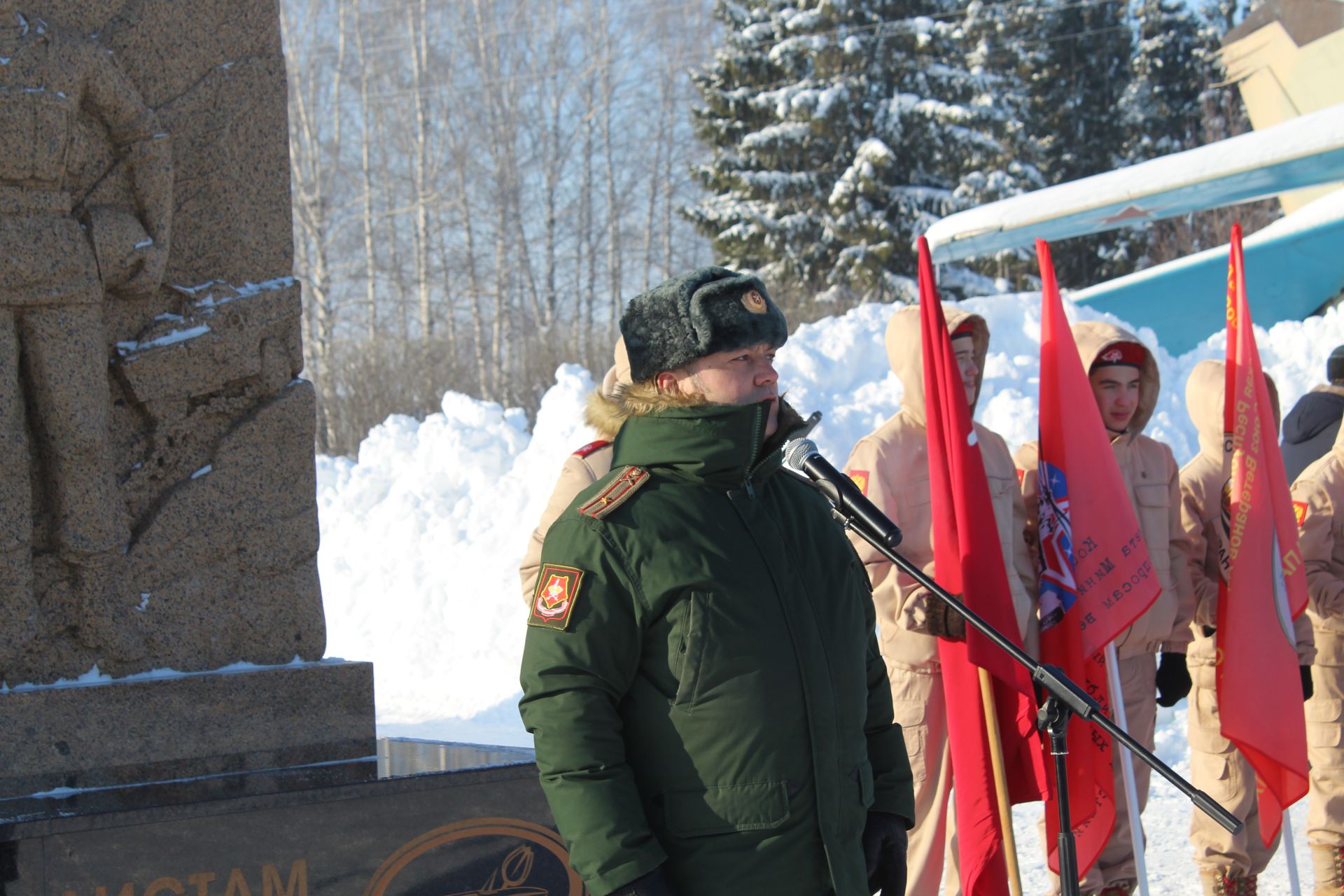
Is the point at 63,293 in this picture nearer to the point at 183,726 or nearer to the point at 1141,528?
the point at 183,726

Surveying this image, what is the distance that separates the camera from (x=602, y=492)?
228 centimetres

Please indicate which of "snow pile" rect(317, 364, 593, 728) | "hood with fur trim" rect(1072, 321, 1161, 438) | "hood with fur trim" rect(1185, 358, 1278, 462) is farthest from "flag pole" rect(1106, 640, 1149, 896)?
"snow pile" rect(317, 364, 593, 728)

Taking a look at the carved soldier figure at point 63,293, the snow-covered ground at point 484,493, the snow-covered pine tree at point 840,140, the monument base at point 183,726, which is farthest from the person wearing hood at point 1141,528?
the snow-covered pine tree at point 840,140

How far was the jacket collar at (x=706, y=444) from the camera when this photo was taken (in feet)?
7.46

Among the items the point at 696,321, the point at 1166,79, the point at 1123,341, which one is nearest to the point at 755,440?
the point at 696,321

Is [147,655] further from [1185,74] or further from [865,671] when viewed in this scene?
[1185,74]

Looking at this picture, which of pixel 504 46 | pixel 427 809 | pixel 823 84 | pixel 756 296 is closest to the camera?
pixel 756 296

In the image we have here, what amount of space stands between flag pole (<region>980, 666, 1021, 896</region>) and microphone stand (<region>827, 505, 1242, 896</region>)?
2.46ft

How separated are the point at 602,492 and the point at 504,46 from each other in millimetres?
27543

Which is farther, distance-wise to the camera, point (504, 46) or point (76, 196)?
point (504, 46)

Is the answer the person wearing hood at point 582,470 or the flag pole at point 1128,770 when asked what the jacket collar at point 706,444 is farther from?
the flag pole at point 1128,770

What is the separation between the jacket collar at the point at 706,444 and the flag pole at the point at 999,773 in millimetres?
1733

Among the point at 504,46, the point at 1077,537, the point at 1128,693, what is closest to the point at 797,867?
the point at 1077,537

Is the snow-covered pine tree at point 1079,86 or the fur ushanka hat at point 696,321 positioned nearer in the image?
the fur ushanka hat at point 696,321
